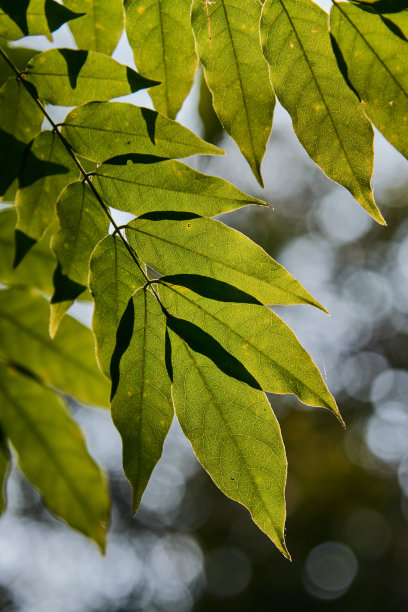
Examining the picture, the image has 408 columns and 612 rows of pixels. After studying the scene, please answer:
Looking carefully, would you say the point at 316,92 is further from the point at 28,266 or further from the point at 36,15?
the point at 28,266

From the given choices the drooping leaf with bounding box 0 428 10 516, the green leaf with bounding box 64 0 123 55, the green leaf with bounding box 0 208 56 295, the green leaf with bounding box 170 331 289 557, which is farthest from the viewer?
the green leaf with bounding box 0 208 56 295

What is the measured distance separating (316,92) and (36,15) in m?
0.45

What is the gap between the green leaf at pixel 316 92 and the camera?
28.6 inches

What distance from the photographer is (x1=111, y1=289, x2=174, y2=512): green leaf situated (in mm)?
724

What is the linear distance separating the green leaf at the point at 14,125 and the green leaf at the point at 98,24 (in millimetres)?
150

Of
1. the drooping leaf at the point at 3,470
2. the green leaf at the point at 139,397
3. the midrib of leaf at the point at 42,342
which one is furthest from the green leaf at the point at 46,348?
the green leaf at the point at 139,397

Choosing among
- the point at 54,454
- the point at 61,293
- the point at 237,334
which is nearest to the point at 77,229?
the point at 61,293

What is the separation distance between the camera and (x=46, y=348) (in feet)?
4.02

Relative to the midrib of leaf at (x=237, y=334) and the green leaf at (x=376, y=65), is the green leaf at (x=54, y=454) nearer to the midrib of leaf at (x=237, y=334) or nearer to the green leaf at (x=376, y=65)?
the midrib of leaf at (x=237, y=334)

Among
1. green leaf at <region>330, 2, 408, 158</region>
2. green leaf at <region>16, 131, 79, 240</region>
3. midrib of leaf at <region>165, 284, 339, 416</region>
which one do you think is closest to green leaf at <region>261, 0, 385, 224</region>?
green leaf at <region>330, 2, 408, 158</region>

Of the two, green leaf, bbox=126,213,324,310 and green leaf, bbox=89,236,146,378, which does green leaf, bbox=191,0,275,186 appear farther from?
green leaf, bbox=89,236,146,378

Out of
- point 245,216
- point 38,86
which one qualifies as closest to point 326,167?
point 38,86

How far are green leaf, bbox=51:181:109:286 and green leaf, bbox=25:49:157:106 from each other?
5.5 inches

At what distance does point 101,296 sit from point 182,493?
1063 centimetres
